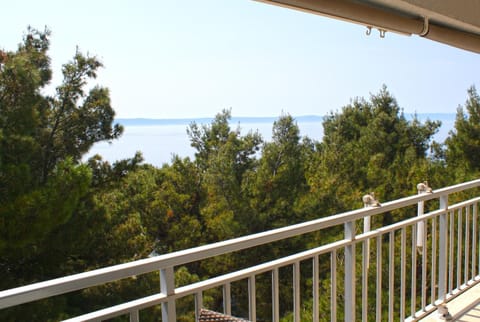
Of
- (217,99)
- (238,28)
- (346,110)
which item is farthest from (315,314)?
(238,28)

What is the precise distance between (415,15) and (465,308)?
1.63 metres

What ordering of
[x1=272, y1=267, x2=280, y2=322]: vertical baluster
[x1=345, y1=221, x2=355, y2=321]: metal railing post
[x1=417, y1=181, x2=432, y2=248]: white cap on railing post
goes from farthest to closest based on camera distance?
[x1=417, y1=181, x2=432, y2=248]: white cap on railing post → [x1=345, y1=221, x2=355, y2=321]: metal railing post → [x1=272, y1=267, x2=280, y2=322]: vertical baluster

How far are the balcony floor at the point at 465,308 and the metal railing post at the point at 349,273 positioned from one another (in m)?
0.74

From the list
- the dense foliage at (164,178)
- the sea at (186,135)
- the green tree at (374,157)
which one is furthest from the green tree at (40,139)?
the green tree at (374,157)

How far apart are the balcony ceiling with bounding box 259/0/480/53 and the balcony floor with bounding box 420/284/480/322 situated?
1433 mm

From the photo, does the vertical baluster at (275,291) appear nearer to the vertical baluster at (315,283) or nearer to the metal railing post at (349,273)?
the vertical baluster at (315,283)

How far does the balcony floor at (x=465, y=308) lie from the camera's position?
2600 millimetres

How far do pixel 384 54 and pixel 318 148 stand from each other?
13.7 metres

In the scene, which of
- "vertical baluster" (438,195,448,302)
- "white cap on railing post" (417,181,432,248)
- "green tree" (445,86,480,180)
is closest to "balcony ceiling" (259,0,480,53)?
"white cap on railing post" (417,181,432,248)

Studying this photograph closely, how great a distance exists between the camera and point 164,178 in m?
17.8

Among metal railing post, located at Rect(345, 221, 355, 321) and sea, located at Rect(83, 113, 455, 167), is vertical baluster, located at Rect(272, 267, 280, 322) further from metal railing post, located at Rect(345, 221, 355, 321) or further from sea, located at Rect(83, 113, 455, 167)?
sea, located at Rect(83, 113, 455, 167)

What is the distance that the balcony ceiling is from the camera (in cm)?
187

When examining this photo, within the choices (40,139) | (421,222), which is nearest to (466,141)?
(40,139)

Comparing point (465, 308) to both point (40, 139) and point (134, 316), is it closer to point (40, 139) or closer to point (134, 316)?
point (134, 316)
